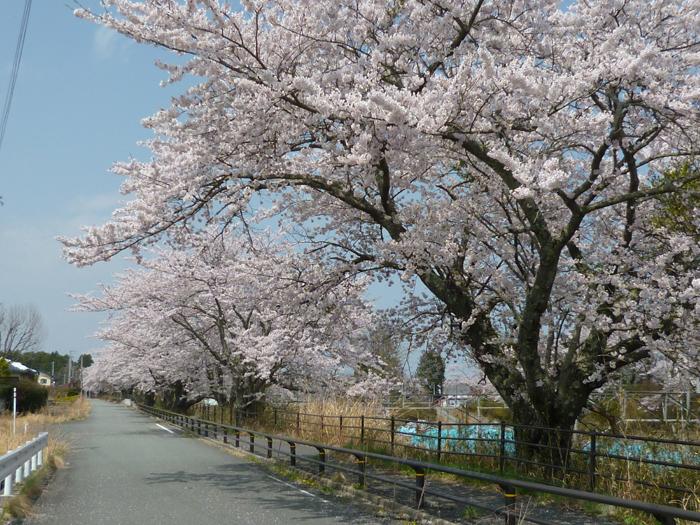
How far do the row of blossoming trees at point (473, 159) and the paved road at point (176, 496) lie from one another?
427 centimetres

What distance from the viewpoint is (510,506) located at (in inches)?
337

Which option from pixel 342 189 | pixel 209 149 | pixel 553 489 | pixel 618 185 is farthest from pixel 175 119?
pixel 553 489

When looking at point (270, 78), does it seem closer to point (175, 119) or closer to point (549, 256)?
point (175, 119)

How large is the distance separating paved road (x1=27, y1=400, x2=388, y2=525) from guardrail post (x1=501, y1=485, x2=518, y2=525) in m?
2.49

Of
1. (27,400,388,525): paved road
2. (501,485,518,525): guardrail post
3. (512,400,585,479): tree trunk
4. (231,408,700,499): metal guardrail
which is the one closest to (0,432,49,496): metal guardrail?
(27,400,388,525): paved road

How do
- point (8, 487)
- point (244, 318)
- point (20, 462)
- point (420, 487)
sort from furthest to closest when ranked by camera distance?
point (244, 318), point (20, 462), point (8, 487), point (420, 487)

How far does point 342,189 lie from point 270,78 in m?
3.35

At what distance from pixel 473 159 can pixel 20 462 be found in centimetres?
1035

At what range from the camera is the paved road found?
10383 mm

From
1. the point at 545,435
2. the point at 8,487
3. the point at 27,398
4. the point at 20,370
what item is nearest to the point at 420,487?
the point at 545,435

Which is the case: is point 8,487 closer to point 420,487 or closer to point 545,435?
point 420,487

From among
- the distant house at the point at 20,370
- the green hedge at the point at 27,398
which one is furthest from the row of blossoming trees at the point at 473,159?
the distant house at the point at 20,370

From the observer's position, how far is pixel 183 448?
2453 cm

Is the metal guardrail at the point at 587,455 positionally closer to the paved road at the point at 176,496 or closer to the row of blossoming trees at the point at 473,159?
the row of blossoming trees at the point at 473,159
